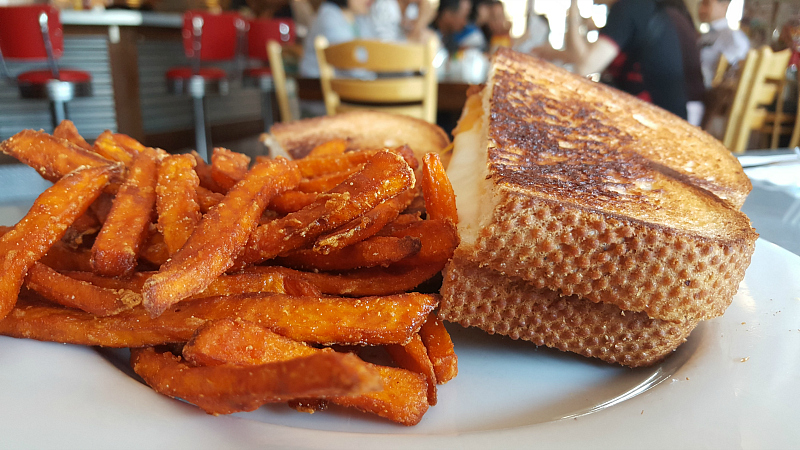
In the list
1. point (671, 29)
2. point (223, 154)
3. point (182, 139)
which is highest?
point (671, 29)

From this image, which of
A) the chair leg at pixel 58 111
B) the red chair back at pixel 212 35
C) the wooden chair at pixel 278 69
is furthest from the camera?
the red chair back at pixel 212 35

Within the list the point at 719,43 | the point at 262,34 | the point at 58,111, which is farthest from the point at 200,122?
the point at 719,43

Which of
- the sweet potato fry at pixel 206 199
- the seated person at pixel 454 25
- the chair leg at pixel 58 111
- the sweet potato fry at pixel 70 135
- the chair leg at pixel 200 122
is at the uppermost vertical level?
the seated person at pixel 454 25

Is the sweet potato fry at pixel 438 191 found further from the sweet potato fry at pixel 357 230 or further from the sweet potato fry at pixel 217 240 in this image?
the sweet potato fry at pixel 217 240

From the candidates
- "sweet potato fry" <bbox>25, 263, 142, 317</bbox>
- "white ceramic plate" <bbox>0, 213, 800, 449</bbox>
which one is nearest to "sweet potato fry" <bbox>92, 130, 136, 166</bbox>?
"sweet potato fry" <bbox>25, 263, 142, 317</bbox>

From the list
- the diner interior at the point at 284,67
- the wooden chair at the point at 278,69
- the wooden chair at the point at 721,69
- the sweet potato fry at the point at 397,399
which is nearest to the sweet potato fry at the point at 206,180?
the sweet potato fry at the point at 397,399

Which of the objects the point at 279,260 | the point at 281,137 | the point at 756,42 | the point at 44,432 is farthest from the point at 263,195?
the point at 756,42

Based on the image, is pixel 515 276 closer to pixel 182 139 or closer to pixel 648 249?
pixel 648 249
